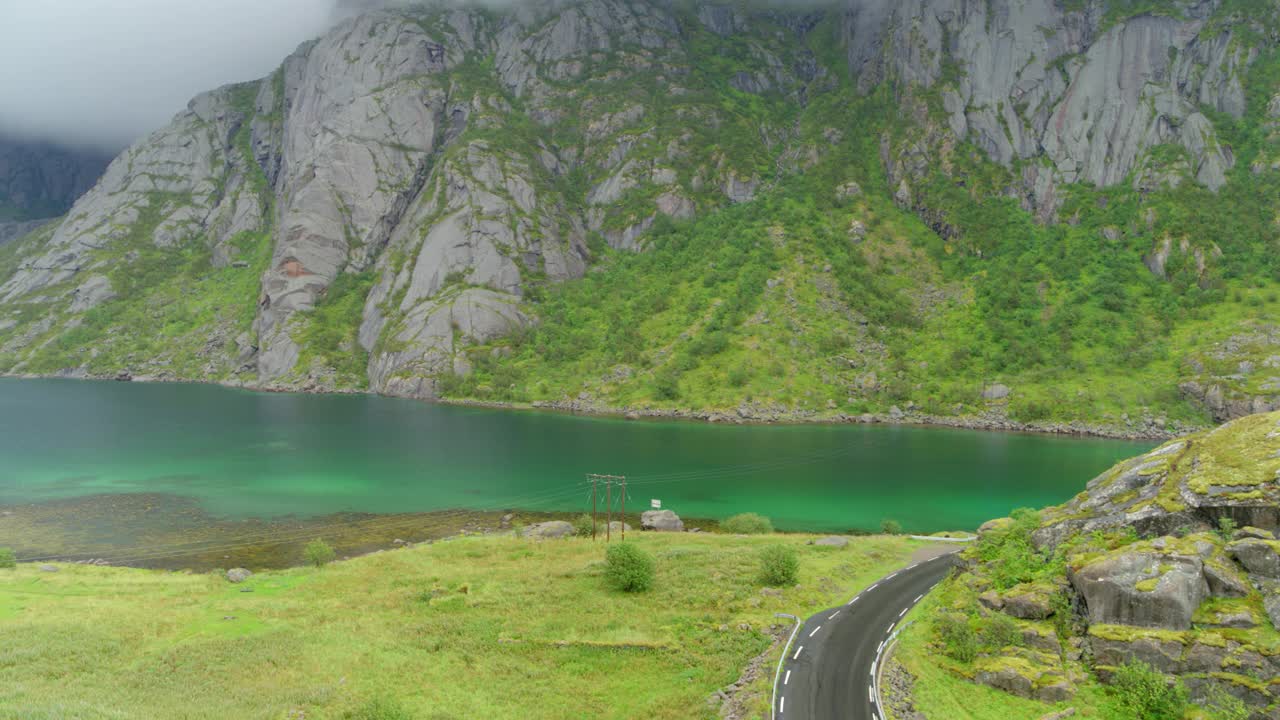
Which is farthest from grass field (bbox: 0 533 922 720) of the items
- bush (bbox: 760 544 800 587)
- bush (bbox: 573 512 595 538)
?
bush (bbox: 573 512 595 538)

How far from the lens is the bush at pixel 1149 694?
23.0m

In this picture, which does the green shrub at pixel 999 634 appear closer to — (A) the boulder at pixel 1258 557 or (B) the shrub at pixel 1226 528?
(A) the boulder at pixel 1258 557

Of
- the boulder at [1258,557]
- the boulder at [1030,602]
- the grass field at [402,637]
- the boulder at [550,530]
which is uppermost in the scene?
the boulder at [1258,557]

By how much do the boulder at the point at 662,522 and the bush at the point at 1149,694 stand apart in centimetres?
4274

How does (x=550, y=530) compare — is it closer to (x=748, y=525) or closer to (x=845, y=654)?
(x=748, y=525)

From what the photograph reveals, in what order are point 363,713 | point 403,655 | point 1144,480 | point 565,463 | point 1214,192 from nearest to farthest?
point 363,713, point 403,655, point 1144,480, point 565,463, point 1214,192

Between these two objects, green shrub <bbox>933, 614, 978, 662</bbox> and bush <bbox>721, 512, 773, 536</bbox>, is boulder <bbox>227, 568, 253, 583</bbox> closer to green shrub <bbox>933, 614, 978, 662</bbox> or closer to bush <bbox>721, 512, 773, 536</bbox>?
bush <bbox>721, 512, 773, 536</bbox>

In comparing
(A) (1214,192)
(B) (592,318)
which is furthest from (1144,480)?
(A) (1214,192)

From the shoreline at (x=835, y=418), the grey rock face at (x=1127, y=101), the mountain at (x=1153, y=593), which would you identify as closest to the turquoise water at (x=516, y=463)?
the shoreline at (x=835, y=418)

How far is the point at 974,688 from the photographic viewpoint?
26656mm

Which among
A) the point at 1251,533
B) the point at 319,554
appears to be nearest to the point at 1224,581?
the point at 1251,533

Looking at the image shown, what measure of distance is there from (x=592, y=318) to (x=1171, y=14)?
651 feet

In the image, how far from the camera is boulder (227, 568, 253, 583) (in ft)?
150

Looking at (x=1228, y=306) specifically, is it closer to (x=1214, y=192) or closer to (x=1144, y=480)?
(x=1214, y=192)
